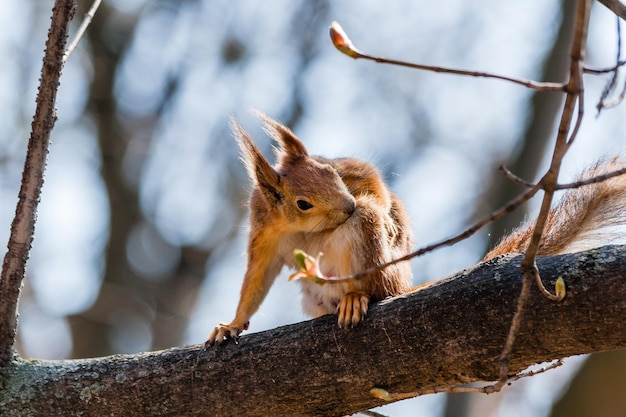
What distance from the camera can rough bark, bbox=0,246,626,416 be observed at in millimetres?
2184

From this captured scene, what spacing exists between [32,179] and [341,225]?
4.09 feet

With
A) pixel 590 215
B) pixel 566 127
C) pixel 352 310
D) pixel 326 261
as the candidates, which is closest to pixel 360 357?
pixel 352 310

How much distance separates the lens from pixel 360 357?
8.38 ft

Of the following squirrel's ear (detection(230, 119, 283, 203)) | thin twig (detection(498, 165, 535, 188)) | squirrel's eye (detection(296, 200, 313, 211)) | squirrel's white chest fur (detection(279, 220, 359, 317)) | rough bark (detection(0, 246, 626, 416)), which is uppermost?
squirrel's ear (detection(230, 119, 283, 203))

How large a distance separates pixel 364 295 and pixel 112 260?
572cm

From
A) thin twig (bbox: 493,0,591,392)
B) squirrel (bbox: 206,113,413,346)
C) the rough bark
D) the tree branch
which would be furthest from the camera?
squirrel (bbox: 206,113,413,346)

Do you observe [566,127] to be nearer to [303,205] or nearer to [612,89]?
[612,89]

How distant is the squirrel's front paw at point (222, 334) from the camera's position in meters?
2.85

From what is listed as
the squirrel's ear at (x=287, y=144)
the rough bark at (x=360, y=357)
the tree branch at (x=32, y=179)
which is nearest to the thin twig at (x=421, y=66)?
the rough bark at (x=360, y=357)

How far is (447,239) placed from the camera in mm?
1654

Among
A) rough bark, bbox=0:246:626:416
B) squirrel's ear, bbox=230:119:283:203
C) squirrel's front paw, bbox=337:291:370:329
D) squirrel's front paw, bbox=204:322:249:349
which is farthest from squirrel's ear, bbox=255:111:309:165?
rough bark, bbox=0:246:626:416

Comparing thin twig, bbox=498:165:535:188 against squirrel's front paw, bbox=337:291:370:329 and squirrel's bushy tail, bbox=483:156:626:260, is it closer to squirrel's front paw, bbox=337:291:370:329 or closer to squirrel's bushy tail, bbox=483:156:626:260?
squirrel's front paw, bbox=337:291:370:329

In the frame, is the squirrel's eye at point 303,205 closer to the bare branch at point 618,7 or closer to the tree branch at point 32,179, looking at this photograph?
the tree branch at point 32,179

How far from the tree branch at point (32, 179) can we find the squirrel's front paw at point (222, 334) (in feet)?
2.19
